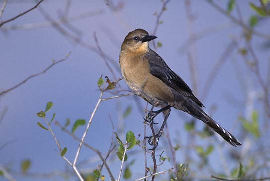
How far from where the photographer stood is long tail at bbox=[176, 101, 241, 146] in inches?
186

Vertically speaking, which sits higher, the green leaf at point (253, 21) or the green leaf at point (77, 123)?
the green leaf at point (253, 21)

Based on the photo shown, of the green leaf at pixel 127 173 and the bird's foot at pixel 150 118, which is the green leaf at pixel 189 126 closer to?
the bird's foot at pixel 150 118

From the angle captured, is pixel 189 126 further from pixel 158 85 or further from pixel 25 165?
pixel 25 165

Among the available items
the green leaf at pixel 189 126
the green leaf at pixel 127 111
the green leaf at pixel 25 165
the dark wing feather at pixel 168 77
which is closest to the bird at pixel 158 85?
the dark wing feather at pixel 168 77

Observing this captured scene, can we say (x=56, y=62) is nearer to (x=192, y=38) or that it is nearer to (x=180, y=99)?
(x=192, y=38)

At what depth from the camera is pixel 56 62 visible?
357cm

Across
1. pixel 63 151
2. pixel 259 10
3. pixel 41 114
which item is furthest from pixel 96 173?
pixel 259 10

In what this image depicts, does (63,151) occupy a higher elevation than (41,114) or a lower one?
lower

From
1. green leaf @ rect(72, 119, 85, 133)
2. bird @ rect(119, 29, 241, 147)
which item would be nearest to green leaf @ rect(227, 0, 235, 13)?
bird @ rect(119, 29, 241, 147)

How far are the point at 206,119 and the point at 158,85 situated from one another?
0.73 metres

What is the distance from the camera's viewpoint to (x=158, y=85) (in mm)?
5230

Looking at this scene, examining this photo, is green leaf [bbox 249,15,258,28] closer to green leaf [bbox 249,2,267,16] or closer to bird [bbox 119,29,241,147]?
green leaf [bbox 249,2,267,16]

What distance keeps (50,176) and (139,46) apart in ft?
8.07

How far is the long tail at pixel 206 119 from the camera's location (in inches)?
186
